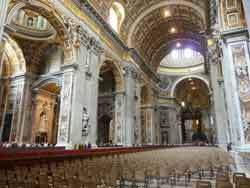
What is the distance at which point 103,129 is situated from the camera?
64.1ft

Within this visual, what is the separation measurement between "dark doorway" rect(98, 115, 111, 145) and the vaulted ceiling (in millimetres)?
7591

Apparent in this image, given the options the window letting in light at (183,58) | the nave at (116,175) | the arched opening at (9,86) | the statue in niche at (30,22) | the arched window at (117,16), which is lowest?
the nave at (116,175)

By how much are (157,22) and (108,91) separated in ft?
28.8

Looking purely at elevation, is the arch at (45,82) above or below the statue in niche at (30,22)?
below

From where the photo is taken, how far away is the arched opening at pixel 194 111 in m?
36.7

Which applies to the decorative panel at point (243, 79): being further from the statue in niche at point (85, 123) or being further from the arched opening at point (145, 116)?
the arched opening at point (145, 116)

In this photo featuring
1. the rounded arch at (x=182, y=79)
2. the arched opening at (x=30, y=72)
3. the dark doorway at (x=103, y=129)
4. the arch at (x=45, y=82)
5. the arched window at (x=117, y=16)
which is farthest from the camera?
the rounded arch at (x=182, y=79)

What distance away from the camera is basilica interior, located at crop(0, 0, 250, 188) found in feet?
13.6

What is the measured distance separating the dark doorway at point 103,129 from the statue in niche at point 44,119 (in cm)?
531

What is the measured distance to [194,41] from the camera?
23094 mm

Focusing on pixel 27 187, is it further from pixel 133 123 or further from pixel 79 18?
pixel 133 123

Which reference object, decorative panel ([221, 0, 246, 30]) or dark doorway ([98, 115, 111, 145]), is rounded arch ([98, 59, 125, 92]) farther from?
decorative panel ([221, 0, 246, 30])

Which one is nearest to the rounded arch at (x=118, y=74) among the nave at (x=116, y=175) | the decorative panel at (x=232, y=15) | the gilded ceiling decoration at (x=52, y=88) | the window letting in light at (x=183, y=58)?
the gilded ceiling decoration at (x=52, y=88)

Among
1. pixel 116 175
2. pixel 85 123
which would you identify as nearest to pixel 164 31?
pixel 85 123
